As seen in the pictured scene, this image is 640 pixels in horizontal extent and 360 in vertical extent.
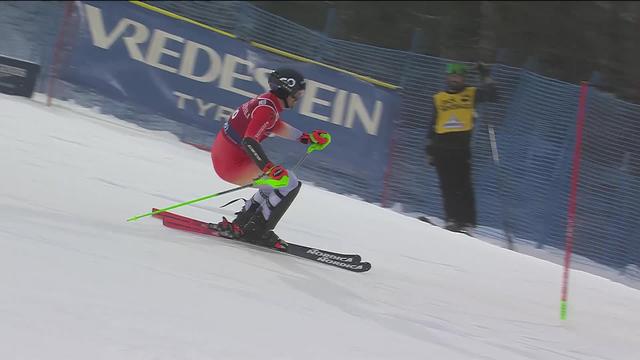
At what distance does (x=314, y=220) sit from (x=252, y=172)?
1.93 metres

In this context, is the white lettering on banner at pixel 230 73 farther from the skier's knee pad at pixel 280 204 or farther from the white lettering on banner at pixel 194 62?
the skier's knee pad at pixel 280 204

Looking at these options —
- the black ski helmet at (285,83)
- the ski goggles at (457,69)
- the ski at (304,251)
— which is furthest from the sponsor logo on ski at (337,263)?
the ski goggles at (457,69)

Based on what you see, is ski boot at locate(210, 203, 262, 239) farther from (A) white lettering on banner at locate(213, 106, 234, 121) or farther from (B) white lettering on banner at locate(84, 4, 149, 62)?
(B) white lettering on banner at locate(84, 4, 149, 62)

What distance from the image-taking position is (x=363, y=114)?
1021 centimetres

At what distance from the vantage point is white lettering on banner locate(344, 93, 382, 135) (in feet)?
33.3

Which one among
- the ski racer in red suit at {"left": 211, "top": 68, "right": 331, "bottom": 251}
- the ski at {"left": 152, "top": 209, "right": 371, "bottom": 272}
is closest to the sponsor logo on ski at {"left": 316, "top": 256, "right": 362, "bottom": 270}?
the ski at {"left": 152, "top": 209, "right": 371, "bottom": 272}

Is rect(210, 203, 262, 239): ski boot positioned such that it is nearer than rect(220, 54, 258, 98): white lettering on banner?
Yes

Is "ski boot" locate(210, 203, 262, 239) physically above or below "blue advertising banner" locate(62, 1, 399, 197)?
below

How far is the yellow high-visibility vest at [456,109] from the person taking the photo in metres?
8.98

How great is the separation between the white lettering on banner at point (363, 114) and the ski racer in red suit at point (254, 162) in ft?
13.2

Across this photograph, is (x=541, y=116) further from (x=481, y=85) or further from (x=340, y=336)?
(x=340, y=336)

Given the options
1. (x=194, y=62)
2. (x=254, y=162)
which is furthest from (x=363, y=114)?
(x=254, y=162)

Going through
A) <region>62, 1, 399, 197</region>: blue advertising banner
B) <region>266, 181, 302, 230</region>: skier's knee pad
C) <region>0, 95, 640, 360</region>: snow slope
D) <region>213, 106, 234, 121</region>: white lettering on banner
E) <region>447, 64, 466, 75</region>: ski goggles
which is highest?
<region>447, 64, 466, 75</region>: ski goggles

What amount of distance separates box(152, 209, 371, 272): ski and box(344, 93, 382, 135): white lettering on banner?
4196mm
